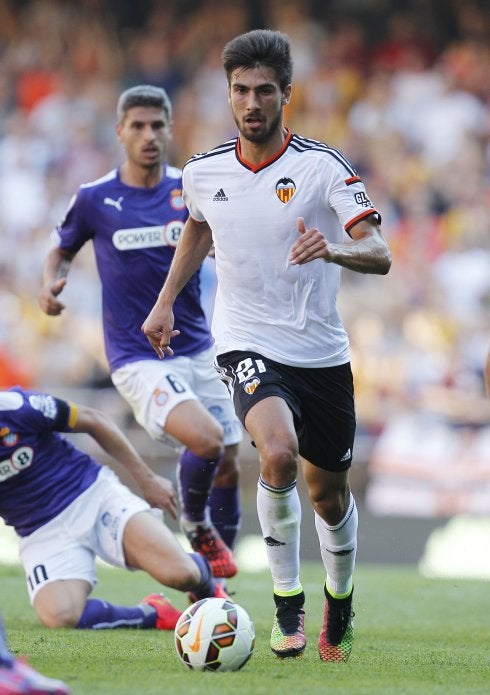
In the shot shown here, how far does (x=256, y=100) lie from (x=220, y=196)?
0.46m

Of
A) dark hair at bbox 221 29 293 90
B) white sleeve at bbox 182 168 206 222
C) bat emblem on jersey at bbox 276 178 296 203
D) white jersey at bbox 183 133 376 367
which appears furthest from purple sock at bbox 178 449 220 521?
dark hair at bbox 221 29 293 90

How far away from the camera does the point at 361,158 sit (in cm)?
1636

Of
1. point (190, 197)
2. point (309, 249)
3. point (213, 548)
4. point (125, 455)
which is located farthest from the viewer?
point (213, 548)

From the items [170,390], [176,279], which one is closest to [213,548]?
[170,390]

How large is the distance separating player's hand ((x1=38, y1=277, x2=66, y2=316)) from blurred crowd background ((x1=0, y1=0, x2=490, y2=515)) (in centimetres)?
426

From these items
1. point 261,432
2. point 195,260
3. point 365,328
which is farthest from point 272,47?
point 365,328

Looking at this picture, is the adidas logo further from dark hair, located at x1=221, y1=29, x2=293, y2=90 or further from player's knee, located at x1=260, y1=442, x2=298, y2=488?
player's knee, located at x1=260, y1=442, x2=298, y2=488

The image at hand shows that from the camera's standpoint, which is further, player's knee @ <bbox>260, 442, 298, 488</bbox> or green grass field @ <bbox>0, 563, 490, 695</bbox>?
player's knee @ <bbox>260, 442, 298, 488</bbox>

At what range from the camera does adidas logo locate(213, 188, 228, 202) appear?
5.87 m

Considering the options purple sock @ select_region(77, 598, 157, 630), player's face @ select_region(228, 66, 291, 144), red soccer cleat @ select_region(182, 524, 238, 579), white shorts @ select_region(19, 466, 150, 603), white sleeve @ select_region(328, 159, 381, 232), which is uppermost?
player's face @ select_region(228, 66, 291, 144)

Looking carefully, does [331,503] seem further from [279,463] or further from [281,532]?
[279,463]

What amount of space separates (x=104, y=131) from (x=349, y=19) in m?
3.79

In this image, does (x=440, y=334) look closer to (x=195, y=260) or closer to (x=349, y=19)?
(x=349, y=19)

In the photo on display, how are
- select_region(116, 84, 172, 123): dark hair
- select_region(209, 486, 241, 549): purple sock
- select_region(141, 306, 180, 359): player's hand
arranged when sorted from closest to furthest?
select_region(141, 306, 180, 359): player's hand → select_region(116, 84, 172, 123): dark hair → select_region(209, 486, 241, 549): purple sock
